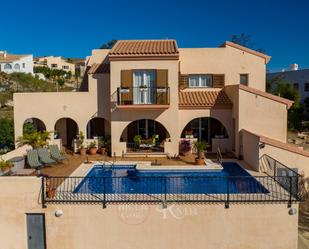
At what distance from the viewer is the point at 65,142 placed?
27.8 m

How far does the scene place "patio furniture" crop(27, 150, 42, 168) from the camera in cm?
1869

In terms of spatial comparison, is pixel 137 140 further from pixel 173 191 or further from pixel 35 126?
pixel 35 126

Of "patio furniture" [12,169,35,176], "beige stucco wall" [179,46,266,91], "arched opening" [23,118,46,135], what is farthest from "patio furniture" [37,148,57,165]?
"beige stucco wall" [179,46,266,91]

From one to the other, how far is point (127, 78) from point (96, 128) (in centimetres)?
632

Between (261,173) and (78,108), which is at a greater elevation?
(78,108)

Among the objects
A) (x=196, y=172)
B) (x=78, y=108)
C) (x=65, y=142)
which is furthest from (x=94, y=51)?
(x=196, y=172)

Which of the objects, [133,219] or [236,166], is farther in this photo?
[236,166]

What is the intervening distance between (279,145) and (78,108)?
15.8 meters

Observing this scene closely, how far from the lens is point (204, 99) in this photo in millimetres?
25031

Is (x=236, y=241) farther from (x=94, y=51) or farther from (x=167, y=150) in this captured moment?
(x=94, y=51)

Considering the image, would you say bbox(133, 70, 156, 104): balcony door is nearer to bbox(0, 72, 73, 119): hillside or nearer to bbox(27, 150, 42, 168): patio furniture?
bbox(27, 150, 42, 168): patio furniture

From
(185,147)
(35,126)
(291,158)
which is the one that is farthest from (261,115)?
(35,126)

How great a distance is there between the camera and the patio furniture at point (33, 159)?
18.7 m

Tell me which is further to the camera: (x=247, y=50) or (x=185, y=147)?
(x=247, y=50)
